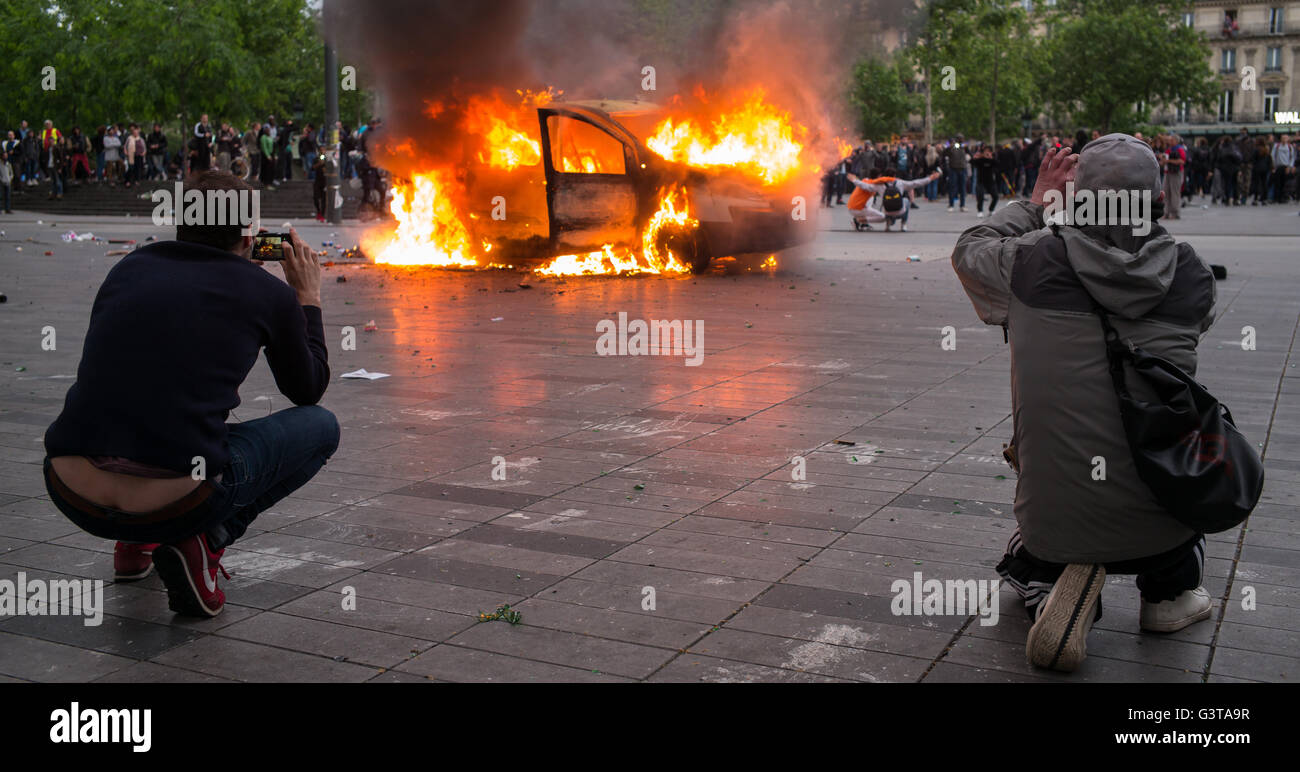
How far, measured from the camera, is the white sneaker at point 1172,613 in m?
3.81

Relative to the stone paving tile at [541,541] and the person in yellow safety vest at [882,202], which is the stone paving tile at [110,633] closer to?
the stone paving tile at [541,541]

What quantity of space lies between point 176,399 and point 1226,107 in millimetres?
94626

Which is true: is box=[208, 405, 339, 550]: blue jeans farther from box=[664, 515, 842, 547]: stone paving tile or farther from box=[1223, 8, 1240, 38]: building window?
box=[1223, 8, 1240, 38]: building window

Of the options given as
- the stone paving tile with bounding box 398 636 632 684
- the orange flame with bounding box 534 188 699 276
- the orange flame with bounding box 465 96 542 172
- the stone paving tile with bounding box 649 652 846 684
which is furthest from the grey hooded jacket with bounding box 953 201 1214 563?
the orange flame with bounding box 465 96 542 172

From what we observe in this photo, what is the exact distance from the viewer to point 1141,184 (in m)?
3.52

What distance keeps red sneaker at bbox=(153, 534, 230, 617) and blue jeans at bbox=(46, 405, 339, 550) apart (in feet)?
0.13

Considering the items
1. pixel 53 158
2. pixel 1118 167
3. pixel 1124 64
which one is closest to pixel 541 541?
pixel 1118 167

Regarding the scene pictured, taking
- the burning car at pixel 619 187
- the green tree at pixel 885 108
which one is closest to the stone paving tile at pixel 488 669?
the burning car at pixel 619 187

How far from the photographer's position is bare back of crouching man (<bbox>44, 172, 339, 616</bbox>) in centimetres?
355

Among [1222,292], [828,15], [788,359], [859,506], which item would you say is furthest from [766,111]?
[859,506]

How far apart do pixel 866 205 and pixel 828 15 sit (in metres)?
8.42

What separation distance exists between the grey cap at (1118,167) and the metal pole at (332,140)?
55.8ft
